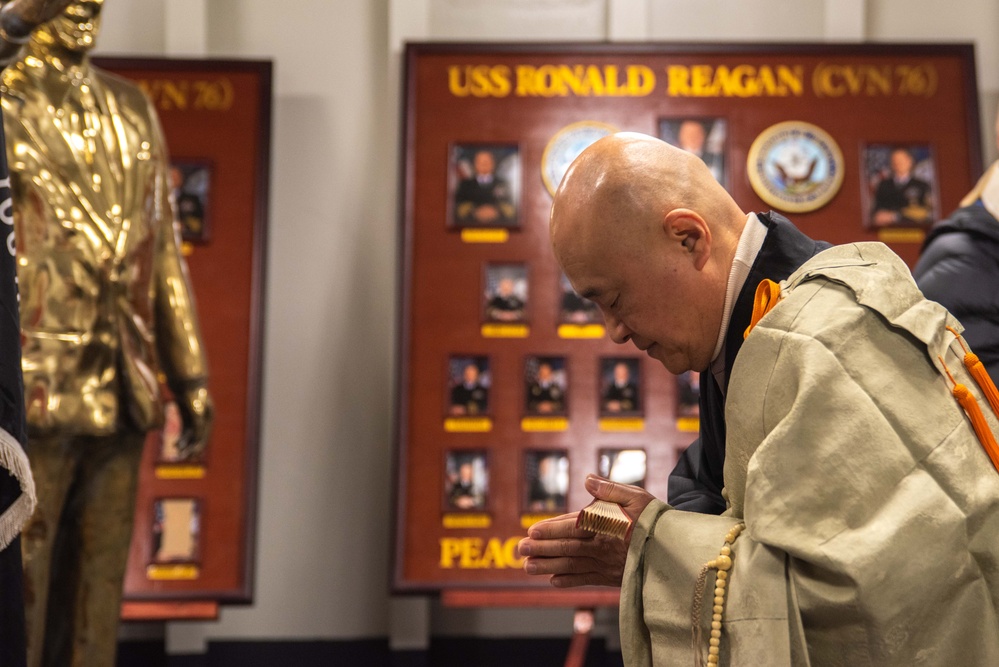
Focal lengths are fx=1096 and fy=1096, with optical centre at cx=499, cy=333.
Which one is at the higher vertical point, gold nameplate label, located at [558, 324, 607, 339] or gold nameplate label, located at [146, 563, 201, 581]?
gold nameplate label, located at [558, 324, 607, 339]

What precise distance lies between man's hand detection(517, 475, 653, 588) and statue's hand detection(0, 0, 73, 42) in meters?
1.40

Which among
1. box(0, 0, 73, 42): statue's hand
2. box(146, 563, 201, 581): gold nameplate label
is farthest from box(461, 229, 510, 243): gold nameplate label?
box(0, 0, 73, 42): statue's hand

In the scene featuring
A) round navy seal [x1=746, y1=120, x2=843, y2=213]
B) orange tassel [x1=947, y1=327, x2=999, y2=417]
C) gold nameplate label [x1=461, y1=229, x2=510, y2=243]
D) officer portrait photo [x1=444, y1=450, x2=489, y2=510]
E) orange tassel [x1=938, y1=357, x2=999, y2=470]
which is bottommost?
officer portrait photo [x1=444, y1=450, x2=489, y2=510]

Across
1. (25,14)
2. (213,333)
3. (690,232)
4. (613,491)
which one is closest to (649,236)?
(690,232)

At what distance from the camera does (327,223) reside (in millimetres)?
4312

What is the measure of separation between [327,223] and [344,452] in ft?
2.95

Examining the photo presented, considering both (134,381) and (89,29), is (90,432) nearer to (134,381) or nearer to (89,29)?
(134,381)

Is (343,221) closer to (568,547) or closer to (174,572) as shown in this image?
(174,572)

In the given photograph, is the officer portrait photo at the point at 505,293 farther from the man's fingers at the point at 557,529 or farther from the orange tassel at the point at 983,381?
the orange tassel at the point at 983,381

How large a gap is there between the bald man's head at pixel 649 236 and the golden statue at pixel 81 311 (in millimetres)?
1522

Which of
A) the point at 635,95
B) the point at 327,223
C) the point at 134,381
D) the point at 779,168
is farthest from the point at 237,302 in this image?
the point at 779,168

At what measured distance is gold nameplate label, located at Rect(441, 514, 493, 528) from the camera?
12.2 ft

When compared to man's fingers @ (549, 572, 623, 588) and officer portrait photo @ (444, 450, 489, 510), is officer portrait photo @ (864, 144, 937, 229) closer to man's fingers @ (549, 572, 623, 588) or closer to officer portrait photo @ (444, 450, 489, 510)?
officer portrait photo @ (444, 450, 489, 510)

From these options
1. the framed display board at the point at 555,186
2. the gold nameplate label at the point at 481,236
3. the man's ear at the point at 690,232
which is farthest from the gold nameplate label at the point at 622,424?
the man's ear at the point at 690,232
